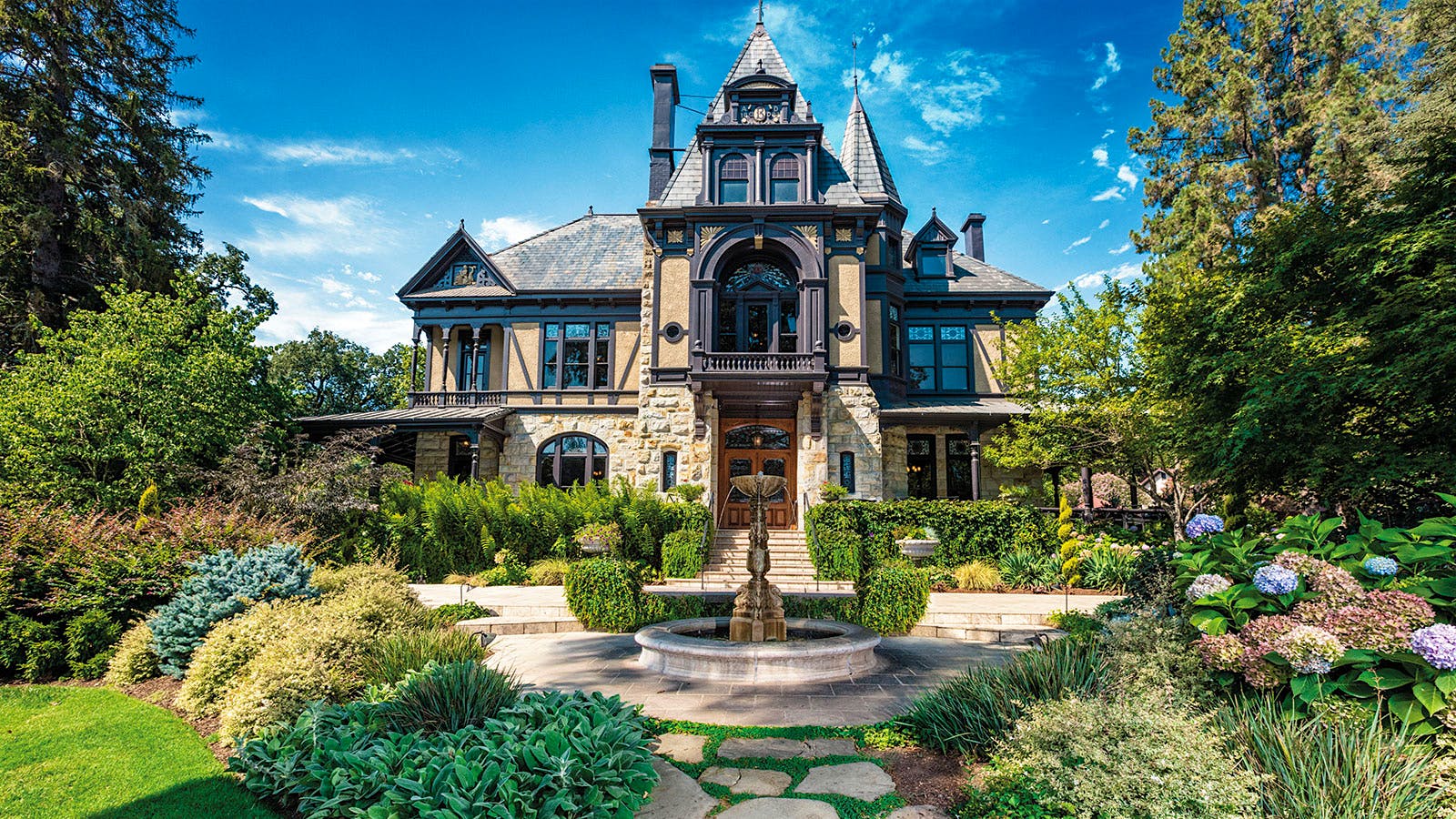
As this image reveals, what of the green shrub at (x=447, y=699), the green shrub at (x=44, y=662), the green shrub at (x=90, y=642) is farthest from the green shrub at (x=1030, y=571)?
the green shrub at (x=44, y=662)

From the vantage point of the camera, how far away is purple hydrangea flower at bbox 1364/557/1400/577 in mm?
3730

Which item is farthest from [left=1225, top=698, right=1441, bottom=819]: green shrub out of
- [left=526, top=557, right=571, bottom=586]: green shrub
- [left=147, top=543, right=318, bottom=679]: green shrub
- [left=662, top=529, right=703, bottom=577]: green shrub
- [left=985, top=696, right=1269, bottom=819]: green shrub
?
[left=526, top=557, right=571, bottom=586]: green shrub

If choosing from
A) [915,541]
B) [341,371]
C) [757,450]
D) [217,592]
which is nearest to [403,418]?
[757,450]

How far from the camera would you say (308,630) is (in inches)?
209

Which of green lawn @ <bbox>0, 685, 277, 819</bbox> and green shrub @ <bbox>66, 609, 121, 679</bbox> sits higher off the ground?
green shrub @ <bbox>66, 609, 121, 679</bbox>

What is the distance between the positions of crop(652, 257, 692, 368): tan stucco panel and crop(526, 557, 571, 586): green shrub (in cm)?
673

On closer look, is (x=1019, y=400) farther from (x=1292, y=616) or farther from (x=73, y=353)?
(x=73, y=353)

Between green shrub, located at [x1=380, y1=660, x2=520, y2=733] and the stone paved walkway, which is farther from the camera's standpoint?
the stone paved walkway

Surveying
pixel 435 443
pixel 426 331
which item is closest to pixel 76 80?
pixel 426 331

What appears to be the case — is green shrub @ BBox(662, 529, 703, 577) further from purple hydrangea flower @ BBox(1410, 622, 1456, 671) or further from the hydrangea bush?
purple hydrangea flower @ BBox(1410, 622, 1456, 671)

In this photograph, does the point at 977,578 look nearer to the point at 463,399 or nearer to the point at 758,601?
the point at 758,601

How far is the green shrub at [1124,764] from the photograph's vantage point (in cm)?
283

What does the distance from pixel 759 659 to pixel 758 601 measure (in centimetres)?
111

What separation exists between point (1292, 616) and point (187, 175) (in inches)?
1016
